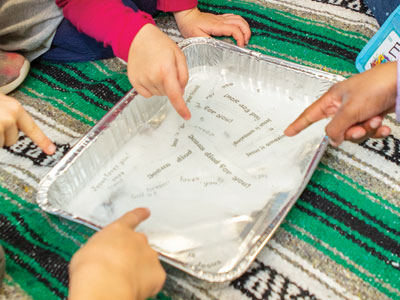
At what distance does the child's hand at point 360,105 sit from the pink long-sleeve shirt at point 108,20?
0.27 metres

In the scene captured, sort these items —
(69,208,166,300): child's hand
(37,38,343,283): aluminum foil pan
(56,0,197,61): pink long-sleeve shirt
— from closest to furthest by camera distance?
(69,208,166,300): child's hand → (37,38,343,283): aluminum foil pan → (56,0,197,61): pink long-sleeve shirt

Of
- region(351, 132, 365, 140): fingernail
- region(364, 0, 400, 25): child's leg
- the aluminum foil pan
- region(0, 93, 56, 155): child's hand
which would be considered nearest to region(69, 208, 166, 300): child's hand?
the aluminum foil pan

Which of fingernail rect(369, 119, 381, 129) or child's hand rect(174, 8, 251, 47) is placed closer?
fingernail rect(369, 119, 381, 129)

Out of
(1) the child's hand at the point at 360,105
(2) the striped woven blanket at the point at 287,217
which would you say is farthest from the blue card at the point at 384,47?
(1) the child's hand at the point at 360,105

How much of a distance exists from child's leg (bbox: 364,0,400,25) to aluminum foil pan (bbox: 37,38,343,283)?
0.23m

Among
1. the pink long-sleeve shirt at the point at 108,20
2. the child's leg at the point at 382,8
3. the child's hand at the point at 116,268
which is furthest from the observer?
the child's leg at the point at 382,8

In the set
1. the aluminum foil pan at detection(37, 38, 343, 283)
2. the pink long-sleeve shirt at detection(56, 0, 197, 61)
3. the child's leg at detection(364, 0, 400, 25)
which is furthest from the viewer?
the child's leg at detection(364, 0, 400, 25)

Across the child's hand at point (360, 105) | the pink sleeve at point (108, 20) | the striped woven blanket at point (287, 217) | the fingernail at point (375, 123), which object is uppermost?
the pink sleeve at point (108, 20)

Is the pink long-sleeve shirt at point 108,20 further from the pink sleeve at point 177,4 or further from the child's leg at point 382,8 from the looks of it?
the child's leg at point 382,8

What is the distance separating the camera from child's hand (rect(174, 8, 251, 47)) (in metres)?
0.70

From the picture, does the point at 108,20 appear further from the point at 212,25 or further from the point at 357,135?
the point at 357,135

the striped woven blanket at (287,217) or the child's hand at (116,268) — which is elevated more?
the child's hand at (116,268)

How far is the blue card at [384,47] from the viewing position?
0.60 m

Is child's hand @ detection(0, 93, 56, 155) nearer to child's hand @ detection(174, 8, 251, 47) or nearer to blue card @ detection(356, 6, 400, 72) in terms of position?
child's hand @ detection(174, 8, 251, 47)
